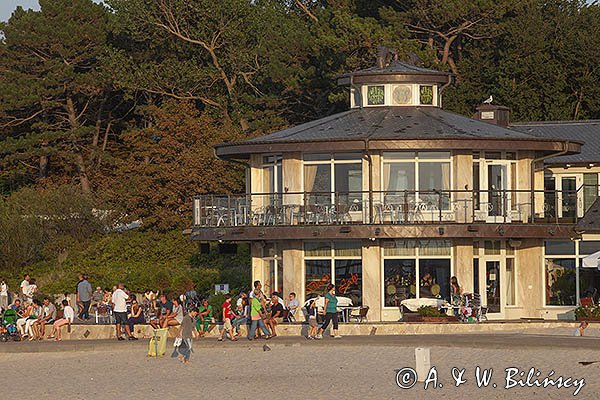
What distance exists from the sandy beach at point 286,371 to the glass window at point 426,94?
43.5 ft

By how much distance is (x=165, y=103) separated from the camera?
7638 centimetres

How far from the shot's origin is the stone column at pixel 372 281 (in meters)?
45.4

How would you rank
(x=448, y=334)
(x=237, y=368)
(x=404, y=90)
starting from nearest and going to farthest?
(x=237, y=368) → (x=448, y=334) → (x=404, y=90)

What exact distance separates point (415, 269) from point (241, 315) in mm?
6021

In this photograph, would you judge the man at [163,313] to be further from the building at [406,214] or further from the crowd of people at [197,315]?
the building at [406,214]

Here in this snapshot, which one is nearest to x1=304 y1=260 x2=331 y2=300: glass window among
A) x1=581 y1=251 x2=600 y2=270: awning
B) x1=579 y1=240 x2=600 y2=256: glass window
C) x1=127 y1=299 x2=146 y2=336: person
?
x1=127 y1=299 x2=146 y2=336: person

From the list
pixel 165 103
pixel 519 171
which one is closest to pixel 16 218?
pixel 165 103

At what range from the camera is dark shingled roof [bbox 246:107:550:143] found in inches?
1797

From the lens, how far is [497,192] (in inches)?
1799

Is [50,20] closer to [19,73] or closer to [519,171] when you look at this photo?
[19,73]

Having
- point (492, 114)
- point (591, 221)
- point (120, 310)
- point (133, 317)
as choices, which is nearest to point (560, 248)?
point (591, 221)

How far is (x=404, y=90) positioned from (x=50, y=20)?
35481 millimetres

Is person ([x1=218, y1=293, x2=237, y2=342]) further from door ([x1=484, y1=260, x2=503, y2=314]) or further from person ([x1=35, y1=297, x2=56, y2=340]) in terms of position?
door ([x1=484, y1=260, x2=503, y2=314])

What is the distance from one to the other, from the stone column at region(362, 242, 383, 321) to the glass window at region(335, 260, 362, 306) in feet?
→ 0.83
